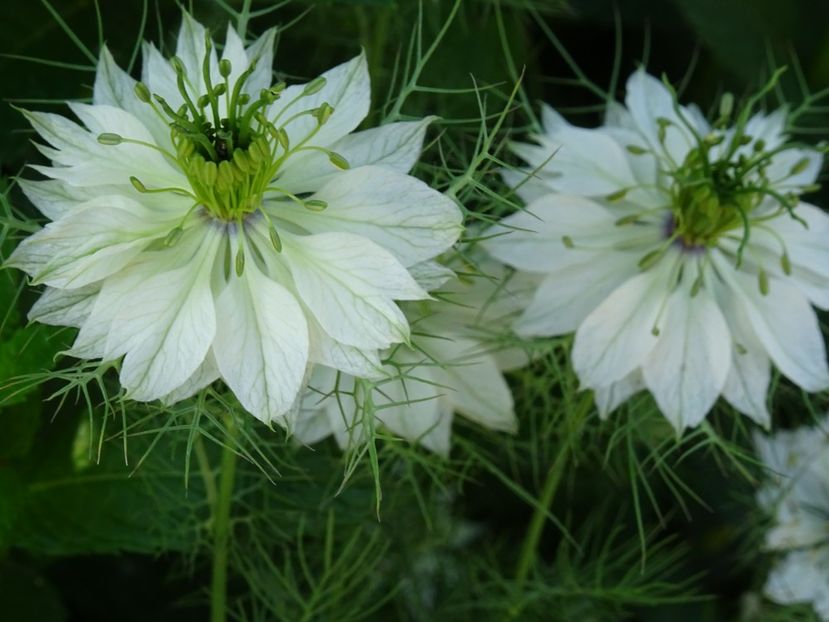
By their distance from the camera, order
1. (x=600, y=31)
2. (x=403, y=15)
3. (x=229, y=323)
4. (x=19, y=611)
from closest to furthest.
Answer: (x=229, y=323) < (x=19, y=611) < (x=403, y=15) < (x=600, y=31)

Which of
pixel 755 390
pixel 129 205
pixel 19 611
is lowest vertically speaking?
pixel 19 611

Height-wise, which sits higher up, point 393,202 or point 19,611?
point 393,202

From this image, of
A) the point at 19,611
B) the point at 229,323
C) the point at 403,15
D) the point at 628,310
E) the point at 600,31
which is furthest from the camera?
the point at 600,31

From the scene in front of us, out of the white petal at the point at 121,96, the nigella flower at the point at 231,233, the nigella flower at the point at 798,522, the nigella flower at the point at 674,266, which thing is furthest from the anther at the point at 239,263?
the nigella flower at the point at 798,522

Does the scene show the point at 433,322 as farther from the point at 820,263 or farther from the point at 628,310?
the point at 820,263

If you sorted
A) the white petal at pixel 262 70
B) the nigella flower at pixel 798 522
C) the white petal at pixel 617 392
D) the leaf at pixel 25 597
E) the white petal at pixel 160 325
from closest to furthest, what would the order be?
the white petal at pixel 160 325, the white petal at pixel 262 70, the white petal at pixel 617 392, the leaf at pixel 25 597, the nigella flower at pixel 798 522

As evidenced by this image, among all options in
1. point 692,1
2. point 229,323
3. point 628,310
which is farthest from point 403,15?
point 229,323

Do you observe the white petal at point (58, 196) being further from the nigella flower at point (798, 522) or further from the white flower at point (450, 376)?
the nigella flower at point (798, 522)
